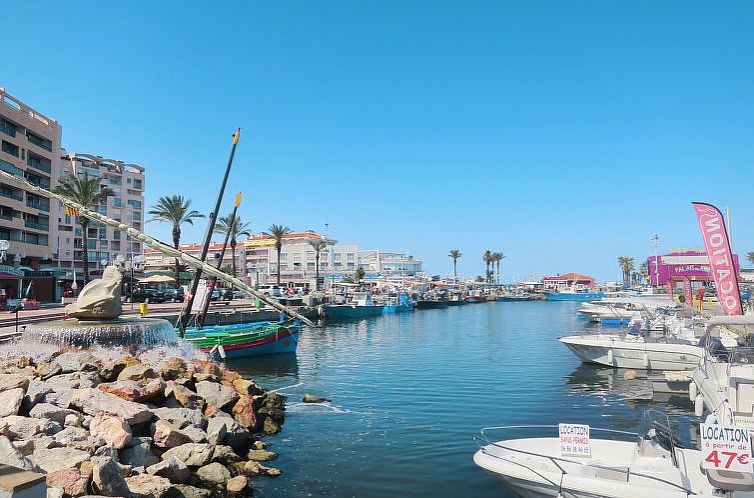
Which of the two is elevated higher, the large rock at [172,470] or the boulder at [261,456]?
the large rock at [172,470]

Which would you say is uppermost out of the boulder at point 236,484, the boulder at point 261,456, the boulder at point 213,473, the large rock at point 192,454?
the large rock at point 192,454

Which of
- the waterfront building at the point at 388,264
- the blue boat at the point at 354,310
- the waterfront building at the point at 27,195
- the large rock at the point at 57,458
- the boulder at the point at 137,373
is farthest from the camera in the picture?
the waterfront building at the point at 388,264

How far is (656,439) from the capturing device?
11820mm

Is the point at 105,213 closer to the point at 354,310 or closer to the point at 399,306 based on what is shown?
the point at 354,310

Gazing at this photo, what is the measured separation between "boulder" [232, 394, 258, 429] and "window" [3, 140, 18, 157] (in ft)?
190

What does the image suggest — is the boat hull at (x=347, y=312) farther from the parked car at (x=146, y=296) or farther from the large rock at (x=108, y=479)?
the large rock at (x=108, y=479)

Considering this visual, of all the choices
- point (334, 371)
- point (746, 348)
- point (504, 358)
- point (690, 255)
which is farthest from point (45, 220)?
point (690, 255)

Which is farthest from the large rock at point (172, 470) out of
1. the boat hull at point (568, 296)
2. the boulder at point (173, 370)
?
the boat hull at point (568, 296)

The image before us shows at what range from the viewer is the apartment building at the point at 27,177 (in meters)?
59.6

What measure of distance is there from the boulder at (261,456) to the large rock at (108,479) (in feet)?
18.6

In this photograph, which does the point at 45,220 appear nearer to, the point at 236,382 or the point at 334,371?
the point at 334,371

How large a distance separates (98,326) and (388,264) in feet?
476

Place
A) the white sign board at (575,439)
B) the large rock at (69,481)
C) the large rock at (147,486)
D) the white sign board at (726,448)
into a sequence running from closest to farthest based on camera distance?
the large rock at (69,481), the white sign board at (726,448), the large rock at (147,486), the white sign board at (575,439)

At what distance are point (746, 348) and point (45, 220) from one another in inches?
3027
